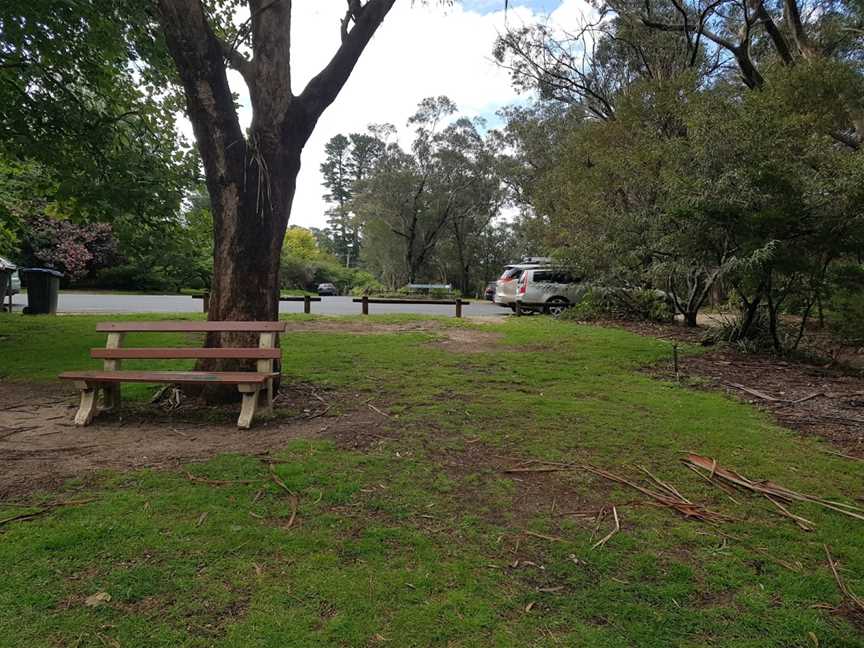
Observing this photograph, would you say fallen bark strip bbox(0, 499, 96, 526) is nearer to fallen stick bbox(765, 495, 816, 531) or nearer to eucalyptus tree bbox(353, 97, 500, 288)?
fallen stick bbox(765, 495, 816, 531)

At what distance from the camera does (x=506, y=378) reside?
681cm

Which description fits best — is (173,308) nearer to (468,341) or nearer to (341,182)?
(468,341)

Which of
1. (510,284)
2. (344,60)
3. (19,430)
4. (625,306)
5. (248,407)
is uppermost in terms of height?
(344,60)

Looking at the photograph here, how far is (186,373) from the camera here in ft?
15.2

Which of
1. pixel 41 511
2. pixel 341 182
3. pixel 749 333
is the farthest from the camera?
pixel 341 182

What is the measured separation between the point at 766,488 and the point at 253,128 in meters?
5.42

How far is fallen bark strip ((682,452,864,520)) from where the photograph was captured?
10.5 ft

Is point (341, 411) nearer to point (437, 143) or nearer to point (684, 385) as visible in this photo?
point (684, 385)

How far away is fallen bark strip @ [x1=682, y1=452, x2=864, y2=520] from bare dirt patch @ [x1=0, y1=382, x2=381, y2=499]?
2.53 m

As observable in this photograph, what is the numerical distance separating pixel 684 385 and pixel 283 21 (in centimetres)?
638

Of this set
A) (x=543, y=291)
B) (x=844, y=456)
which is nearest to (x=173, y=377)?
(x=844, y=456)

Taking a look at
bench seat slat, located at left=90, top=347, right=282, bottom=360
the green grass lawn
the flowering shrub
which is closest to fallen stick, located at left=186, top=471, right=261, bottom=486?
the green grass lawn

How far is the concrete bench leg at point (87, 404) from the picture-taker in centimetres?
464

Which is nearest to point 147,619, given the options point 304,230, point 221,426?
point 221,426
